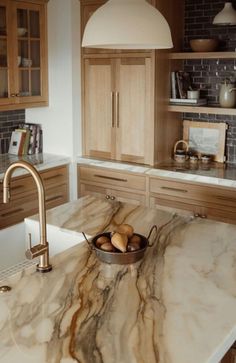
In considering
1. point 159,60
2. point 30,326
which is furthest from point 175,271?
point 159,60

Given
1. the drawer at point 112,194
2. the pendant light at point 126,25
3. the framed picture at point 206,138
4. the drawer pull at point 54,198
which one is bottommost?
the drawer pull at point 54,198

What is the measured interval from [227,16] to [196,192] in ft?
4.43

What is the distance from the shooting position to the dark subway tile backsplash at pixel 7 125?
15.1 ft

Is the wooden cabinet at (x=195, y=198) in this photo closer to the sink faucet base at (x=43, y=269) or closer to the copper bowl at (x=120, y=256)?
the copper bowl at (x=120, y=256)

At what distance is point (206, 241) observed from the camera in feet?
7.84

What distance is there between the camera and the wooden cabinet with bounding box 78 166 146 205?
422 cm

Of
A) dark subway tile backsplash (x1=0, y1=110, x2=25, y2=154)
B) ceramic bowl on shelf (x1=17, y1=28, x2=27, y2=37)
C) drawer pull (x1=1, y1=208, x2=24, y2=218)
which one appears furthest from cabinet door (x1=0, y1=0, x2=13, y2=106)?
drawer pull (x1=1, y1=208, x2=24, y2=218)

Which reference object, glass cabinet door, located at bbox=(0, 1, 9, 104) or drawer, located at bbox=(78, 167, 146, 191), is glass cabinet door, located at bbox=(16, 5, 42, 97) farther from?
drawer, located at bbox=(78, 167, 146, 191)

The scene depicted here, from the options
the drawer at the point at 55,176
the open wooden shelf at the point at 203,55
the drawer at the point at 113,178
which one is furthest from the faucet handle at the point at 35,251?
the open wooden shelf at the point at 203,55

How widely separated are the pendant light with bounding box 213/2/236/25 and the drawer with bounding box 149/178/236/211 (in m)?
1.25

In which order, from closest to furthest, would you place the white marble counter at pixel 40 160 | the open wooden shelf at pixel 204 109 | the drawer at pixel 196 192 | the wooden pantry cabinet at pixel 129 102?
the drawer at pixel 196 192, the open wooden shelf at pixel 204 109, the wooden pantry cabinet at pixel 129 102, the white marble counter at pixel 40 160

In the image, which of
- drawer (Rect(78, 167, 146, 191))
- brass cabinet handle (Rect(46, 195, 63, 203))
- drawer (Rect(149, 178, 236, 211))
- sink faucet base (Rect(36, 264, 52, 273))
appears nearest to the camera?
sink faucet base (Rect(36, 264, 52, 273))

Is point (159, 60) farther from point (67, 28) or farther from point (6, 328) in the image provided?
point (6, 328)

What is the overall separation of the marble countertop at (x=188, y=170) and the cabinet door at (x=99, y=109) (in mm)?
146
